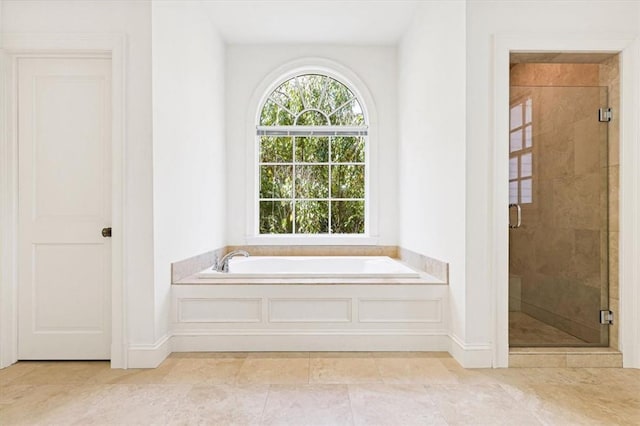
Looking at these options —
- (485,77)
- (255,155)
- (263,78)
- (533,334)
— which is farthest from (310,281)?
(263,78)

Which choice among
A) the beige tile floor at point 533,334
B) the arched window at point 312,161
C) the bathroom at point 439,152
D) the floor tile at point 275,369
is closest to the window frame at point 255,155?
the arched window at point 312,161

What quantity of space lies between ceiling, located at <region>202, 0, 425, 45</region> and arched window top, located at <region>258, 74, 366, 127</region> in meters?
0.44

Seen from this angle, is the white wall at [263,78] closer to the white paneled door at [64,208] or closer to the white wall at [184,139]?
the white wall at [184,139]

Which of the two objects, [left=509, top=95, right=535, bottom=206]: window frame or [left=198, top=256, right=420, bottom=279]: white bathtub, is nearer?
[left=509, top=95, right=535, bottom=206]: window frame

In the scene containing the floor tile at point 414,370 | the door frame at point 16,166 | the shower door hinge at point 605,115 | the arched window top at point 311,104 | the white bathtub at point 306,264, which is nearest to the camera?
the floor tile at point 414,370

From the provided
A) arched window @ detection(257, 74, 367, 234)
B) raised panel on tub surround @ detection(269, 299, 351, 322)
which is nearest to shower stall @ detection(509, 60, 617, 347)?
raised panel on tub surround @ detection(269, 299, 351, 322)

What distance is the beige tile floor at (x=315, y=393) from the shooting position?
6.77ft

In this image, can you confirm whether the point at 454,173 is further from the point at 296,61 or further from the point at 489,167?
the point at 296,61

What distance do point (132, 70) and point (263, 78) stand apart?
6.27ft

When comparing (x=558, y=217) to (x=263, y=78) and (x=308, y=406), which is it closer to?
(x=308, y=406)

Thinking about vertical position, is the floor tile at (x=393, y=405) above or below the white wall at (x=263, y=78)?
below

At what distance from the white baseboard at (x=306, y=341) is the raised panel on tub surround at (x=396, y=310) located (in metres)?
0.11

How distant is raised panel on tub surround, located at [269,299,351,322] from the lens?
10.0ft

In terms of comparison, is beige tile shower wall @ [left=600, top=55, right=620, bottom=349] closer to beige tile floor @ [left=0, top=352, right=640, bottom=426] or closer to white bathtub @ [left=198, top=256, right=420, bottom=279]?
beige tile floor @ [left=0, top=352, right=640, bottom=426]
